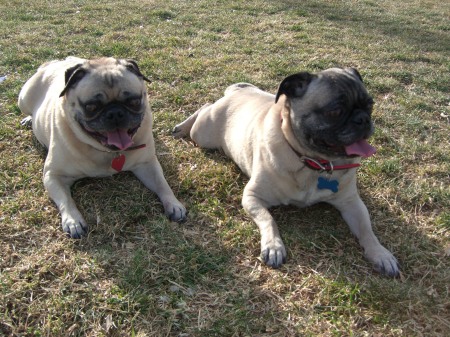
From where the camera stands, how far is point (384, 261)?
283 centimetres

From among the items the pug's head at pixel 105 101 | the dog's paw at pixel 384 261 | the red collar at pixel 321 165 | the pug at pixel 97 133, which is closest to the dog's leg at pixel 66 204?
the pug at pixel 97 133

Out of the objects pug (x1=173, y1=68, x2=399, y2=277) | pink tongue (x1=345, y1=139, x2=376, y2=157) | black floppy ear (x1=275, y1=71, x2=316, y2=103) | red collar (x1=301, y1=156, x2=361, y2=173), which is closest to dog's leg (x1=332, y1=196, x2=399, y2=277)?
pug (x1=173, y1=68, x2=399, y2=277)

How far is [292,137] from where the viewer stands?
3.06 m

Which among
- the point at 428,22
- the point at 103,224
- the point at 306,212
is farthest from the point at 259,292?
the point at 428,22

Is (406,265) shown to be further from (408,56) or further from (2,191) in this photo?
(408,56)

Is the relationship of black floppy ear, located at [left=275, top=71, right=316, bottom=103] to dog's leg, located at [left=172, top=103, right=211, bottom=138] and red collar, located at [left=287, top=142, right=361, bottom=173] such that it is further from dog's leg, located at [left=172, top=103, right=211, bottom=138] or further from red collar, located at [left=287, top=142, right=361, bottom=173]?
dog's leg, located at [left=172, top=103, right=211, bottom=138]

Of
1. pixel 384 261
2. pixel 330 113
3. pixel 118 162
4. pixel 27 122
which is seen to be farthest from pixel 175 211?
pixel 27 122

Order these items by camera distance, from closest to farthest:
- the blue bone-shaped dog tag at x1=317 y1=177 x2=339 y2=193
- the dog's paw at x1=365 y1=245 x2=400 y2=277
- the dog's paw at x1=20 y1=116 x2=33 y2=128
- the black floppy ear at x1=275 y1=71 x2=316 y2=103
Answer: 1. the dog's paw at x1=365 y1=245 x2=400 y2=277
2. the black floppy ear at x1=275 y1=71 x2=316 y2=103
3. the blue bone-shaped dog tag at x1=317 y1=177 x2=339 y2=193
4. the dog's paw at x1=20 y1=116 x2=33 y2=128

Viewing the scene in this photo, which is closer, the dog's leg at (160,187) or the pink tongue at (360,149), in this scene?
the pink tongue at (360,149)

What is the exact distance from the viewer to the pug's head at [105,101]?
3141mm

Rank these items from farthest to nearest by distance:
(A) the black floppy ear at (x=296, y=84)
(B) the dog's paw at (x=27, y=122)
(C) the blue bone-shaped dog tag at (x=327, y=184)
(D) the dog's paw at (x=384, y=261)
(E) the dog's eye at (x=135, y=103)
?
1. (B) the dog's paw at (x=27, y=122)
2. (E) the dog's eye at (x=135, y=103)
3. (C) the blue bone-shaped dog tag at (x=327, y=184)
4. (A) the black floppy ear at (x=296, y=84)
5. (D) the dog's paw at (x=384, y=261)

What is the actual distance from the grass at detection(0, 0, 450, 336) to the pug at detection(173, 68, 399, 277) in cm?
14

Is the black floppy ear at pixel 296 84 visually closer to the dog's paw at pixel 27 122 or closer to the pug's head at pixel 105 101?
the pug's head at pixel 105 101

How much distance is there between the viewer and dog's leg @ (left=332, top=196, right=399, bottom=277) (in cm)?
282
